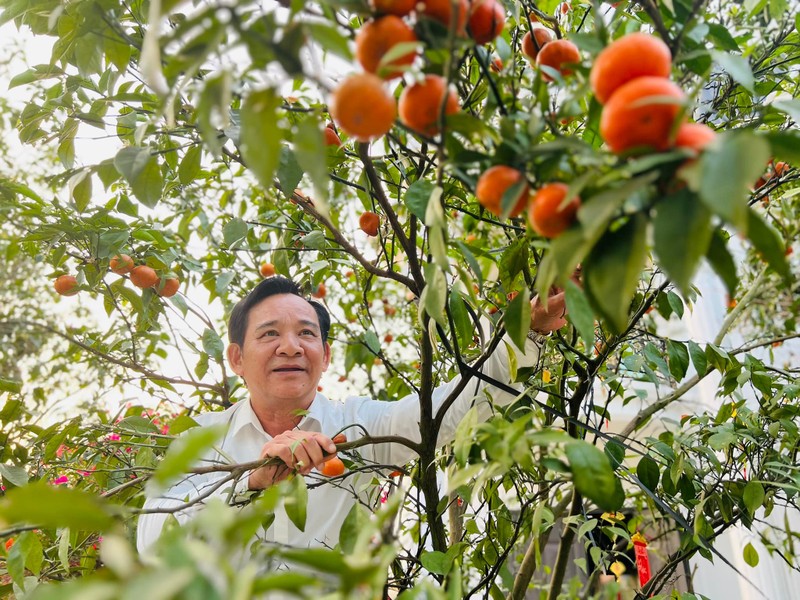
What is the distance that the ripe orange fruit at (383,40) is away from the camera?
1.40 feet

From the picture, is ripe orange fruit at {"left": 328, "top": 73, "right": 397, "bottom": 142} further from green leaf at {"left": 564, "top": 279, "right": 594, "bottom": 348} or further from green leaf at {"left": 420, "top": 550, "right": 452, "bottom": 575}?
green leaf at {"left": 420, "top": 550, "right": 452, "bottom": 575}

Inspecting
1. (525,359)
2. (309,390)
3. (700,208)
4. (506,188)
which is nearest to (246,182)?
(309,390)

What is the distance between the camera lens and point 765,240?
355 millimetres

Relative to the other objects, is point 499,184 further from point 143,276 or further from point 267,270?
point 267,270

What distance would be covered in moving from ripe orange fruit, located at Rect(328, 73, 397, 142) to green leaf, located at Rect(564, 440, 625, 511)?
0.92ft

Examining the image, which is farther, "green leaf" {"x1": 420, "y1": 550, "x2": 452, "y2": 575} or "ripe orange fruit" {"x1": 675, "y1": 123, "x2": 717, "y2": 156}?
"green leaf" {"x1": 420, "y1": 550, "x2": 452, "y2": 575}

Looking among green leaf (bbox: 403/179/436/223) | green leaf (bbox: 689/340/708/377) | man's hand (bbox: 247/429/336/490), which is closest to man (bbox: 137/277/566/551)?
green leaf (bbox: 689/340/708/377)

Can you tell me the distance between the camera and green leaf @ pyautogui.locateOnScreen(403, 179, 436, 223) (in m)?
0.73

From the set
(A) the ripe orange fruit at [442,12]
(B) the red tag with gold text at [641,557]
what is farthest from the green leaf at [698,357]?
(A) the ripe orange fruit at [442,12]

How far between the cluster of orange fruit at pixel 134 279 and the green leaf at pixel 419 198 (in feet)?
2.26

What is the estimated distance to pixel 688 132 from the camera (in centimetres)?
38

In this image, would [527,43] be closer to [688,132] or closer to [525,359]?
[688,132]

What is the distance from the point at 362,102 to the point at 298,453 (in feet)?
1.80

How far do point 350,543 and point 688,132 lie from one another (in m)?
0.49
